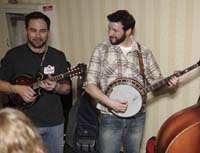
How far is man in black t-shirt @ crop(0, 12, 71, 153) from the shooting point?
8.00ft

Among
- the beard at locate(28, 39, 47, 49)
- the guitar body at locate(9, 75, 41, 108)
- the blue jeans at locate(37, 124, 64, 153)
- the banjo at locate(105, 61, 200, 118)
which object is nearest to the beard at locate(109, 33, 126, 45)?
the banjo at locate(105, 61, 200, 118)

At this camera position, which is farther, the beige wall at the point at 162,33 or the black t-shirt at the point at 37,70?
the beige wall at the point at 162,33

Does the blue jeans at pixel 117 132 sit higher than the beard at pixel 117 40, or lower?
lower

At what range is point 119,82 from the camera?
2.48 meters

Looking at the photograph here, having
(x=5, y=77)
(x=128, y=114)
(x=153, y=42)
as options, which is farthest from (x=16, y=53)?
(x=153, y=42)

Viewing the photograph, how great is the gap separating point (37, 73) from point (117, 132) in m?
0.72

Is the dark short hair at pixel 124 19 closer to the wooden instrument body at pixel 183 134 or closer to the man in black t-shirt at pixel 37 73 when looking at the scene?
the man in black t-shirt at pixel 37 73

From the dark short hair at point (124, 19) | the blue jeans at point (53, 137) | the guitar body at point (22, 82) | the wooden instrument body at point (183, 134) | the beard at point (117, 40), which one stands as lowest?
the blue jeans at point (53, 137)

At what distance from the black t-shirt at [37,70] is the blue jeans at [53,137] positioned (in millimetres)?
37

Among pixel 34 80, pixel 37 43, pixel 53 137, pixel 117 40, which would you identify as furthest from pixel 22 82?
pixel 117 40

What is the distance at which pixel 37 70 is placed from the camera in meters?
2.46

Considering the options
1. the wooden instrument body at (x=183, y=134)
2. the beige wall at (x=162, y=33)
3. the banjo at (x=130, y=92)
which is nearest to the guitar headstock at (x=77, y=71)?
the banjo at (x=130, y=92)

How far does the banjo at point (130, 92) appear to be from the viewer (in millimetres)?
2482

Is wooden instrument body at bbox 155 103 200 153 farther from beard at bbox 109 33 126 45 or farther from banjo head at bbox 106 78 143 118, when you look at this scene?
beard at bbox 109 33 126 45
